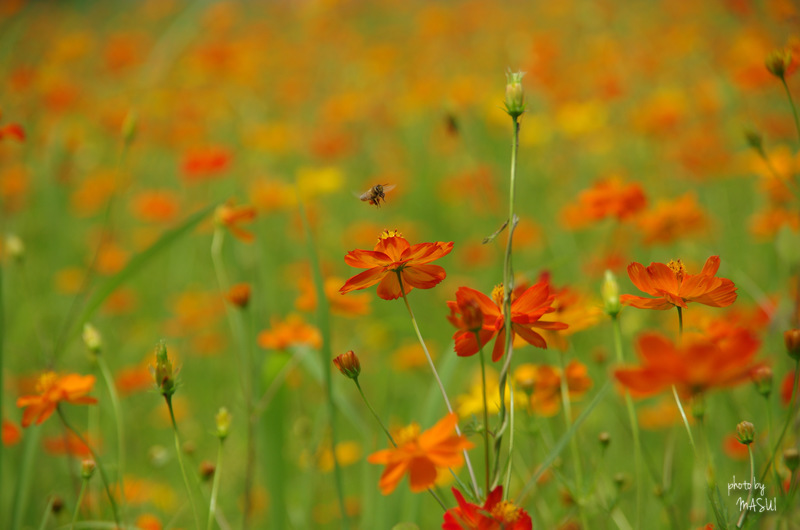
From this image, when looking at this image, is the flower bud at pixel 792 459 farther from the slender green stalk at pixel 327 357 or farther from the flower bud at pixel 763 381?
the slender green stalk at pixel 327 357

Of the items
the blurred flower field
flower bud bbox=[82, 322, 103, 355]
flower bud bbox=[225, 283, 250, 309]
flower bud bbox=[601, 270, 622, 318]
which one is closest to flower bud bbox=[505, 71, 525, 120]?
the blurred flower field

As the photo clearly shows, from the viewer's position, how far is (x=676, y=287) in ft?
2.13

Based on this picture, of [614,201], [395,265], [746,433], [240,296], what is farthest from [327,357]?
[614,201]

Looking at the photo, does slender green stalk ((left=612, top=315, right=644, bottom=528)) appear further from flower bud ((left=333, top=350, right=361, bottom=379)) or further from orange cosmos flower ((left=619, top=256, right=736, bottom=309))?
flower bud ((left=333, top=350, right=361, bottom=379))

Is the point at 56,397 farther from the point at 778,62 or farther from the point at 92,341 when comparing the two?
the point at 778,62

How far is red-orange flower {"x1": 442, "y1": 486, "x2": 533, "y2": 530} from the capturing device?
55cm

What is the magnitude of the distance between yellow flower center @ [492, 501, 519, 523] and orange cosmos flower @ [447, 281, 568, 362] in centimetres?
14

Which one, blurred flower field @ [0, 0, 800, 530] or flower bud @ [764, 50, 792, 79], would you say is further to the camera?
flower bud @ [764, 50, 792, 79]

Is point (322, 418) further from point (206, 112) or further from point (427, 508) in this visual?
point (206, 112)

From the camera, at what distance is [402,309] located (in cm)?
257

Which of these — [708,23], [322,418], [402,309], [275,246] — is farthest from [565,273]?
[708,23]

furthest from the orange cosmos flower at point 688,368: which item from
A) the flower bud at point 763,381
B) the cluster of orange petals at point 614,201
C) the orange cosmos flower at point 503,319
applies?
the cluster of orange petals at point 614,201

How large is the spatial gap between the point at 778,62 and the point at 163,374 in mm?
967

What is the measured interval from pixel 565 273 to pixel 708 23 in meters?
2.56
